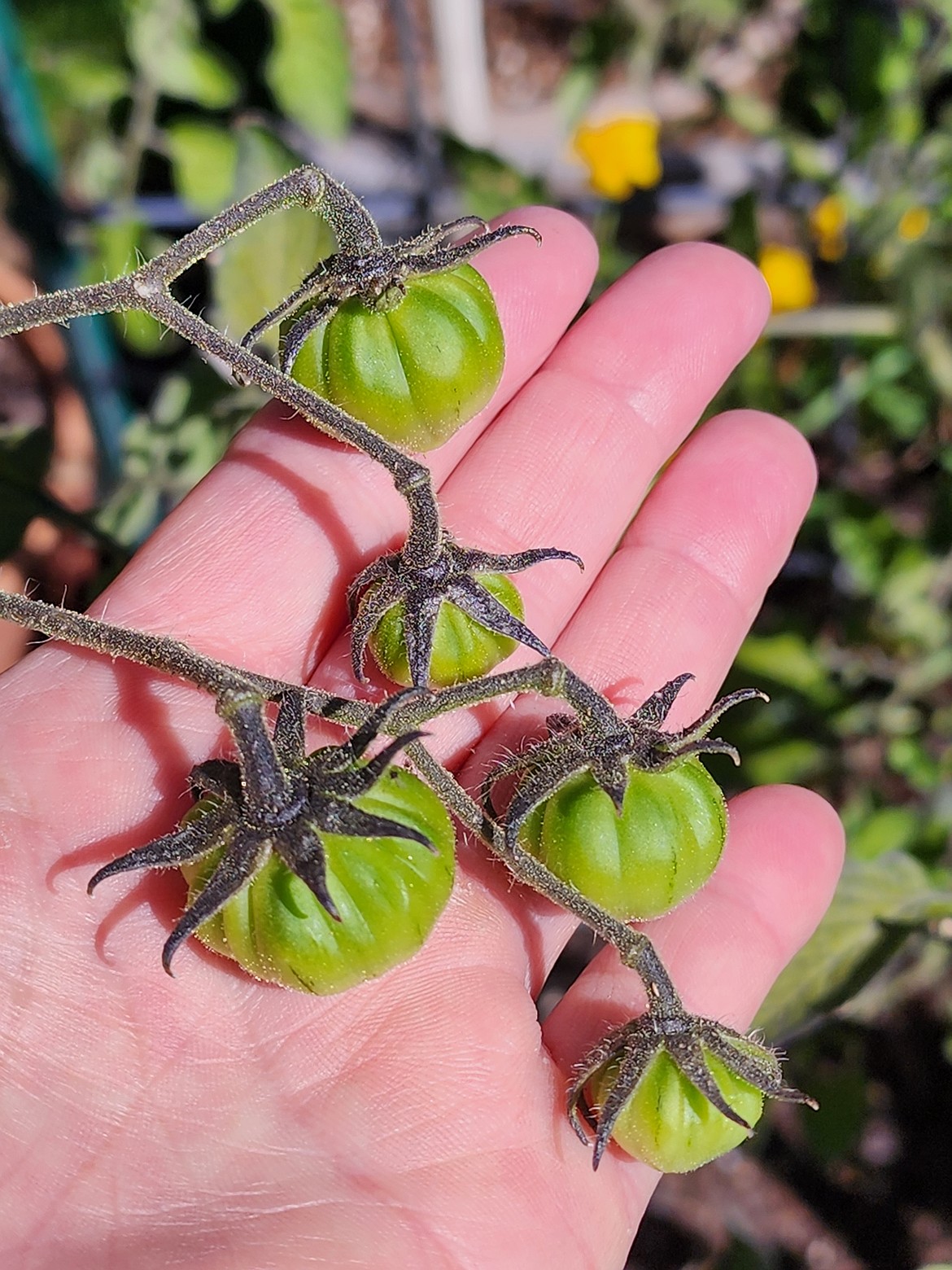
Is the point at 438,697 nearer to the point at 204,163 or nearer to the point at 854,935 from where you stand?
the point at 854,935

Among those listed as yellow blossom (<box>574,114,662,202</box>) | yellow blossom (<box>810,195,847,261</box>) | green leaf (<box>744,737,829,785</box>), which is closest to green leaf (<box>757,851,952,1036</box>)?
green leaf (<box>744,737,829,785</box>)

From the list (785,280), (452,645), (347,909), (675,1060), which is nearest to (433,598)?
(452,645)

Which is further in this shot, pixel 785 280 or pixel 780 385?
pixel 780 385

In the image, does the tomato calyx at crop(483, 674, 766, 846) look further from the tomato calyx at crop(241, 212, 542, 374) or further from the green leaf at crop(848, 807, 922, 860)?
the green leaf at crop(848, 807, 922, 860)

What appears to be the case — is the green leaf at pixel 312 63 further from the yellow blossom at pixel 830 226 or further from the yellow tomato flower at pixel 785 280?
the yellow blossom at pixel 830 226

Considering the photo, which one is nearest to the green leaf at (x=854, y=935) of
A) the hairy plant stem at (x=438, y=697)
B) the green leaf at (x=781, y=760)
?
the green leaf at (x=781, y=760)

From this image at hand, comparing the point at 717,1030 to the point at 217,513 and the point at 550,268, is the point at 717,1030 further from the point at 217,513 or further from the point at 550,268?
the point at 550,268
